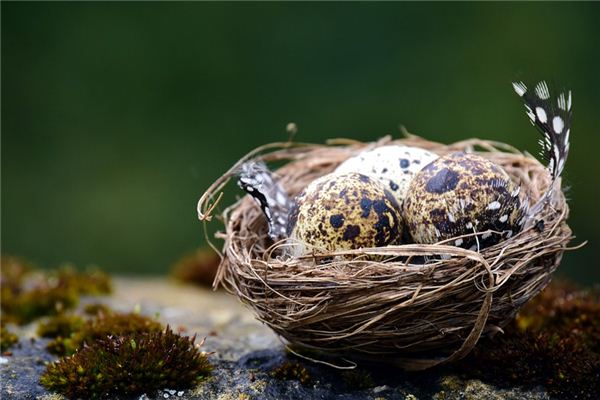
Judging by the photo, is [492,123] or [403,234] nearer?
[403,234]

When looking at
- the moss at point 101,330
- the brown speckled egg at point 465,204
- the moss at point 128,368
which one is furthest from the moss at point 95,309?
the brown speckled egg at point 465,204

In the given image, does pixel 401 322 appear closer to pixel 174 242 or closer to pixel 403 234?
pixel 403 234

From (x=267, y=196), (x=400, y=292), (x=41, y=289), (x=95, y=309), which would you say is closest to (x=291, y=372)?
(x=400, y=292)

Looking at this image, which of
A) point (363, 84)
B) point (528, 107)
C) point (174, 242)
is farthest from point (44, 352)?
point (363, 84)

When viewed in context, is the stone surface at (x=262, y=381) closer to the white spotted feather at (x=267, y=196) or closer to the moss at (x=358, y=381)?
the moss at (x=358, y=381)

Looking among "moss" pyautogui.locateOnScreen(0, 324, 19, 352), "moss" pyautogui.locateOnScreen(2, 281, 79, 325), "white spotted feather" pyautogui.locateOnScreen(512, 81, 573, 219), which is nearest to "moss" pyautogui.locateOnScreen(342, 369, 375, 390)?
"white spotted feather" pyautogui.locateOnScreen(512, 81, 573, 219)

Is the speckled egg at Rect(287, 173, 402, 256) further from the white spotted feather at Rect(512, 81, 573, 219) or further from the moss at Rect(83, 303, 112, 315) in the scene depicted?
the moss at Rect(83, 303, 112, 315)
